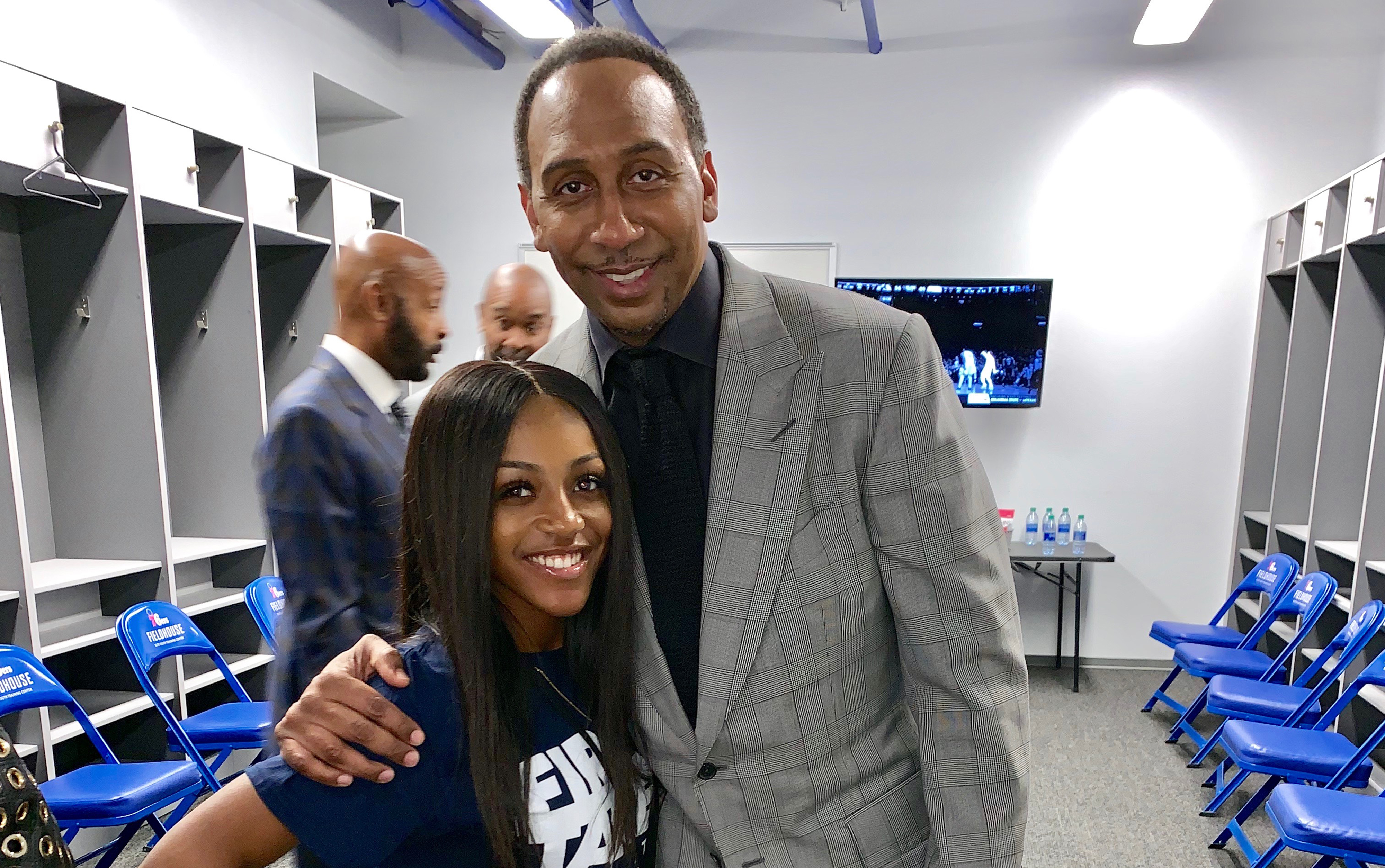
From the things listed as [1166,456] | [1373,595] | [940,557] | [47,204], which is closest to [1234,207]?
[1166,456]

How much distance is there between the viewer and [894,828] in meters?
1.13

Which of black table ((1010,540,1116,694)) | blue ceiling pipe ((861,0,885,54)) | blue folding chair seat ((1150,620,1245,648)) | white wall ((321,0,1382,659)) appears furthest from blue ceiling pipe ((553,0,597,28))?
blue folding chair seat ((1150,620,1245,648))

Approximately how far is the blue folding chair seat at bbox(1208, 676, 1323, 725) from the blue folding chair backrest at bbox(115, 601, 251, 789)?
3.92 metres

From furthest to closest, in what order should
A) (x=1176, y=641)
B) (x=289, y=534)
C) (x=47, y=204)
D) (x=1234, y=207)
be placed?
1. (x=1234, y=207)
2. (x=1176, y=641)
3. (x=47, y=204)
4. (x=289, y=534)

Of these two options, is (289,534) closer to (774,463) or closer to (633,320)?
(633,320)

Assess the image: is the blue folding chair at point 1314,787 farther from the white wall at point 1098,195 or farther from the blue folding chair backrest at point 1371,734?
the white wall at point 1098,195

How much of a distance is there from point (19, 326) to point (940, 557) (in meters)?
3.78

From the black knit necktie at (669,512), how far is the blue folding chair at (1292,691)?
2.90 m

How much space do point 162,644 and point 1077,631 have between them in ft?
15.3

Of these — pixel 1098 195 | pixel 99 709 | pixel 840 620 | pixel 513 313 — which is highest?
pixel 1098 195

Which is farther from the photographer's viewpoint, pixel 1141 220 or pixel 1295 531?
pixel 1141 220

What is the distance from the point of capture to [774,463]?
3.57 feet

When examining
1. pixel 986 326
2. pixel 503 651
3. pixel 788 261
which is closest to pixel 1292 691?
pixel 986 326

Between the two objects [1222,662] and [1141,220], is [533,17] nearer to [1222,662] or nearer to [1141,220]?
[1141,220]
